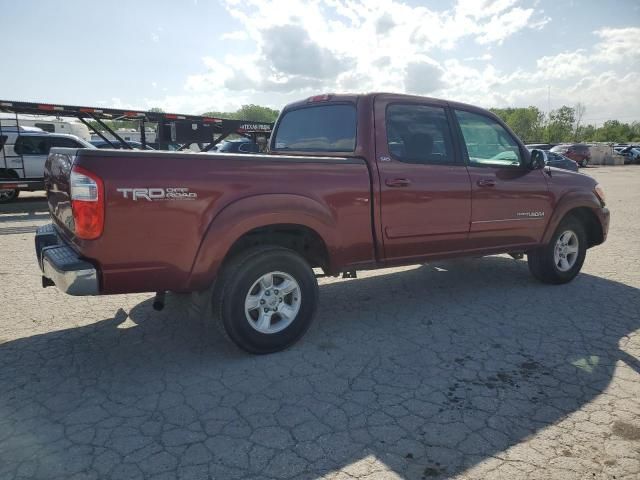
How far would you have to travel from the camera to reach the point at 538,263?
17.4 ft

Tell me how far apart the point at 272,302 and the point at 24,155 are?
1145 centimetres

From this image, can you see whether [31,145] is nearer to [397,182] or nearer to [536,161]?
[397,182]

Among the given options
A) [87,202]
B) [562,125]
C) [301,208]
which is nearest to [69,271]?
[87,202]

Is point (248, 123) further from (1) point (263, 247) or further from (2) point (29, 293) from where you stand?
(1) point (263, 247)

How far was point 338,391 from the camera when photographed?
3.03 metres

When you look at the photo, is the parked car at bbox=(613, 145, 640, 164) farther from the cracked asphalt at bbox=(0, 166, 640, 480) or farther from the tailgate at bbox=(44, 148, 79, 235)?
the tailgate at bbox=(44, 148, 79, 235)

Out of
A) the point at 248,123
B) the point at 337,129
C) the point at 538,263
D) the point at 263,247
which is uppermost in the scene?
the point at 248,123

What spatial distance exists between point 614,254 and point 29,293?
7.78 m

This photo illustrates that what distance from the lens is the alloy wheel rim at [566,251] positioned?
535 centimetres

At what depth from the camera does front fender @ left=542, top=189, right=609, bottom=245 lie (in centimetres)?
511

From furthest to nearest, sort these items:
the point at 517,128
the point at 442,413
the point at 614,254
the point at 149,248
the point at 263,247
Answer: the point at 517,128 → the point at 614,254 → the point at 263,247 → the point at 149,248 → the point at 442,413

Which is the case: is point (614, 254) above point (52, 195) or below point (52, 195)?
below

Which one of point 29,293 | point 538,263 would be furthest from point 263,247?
point 538,263

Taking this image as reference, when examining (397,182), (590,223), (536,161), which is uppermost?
(536,161)
